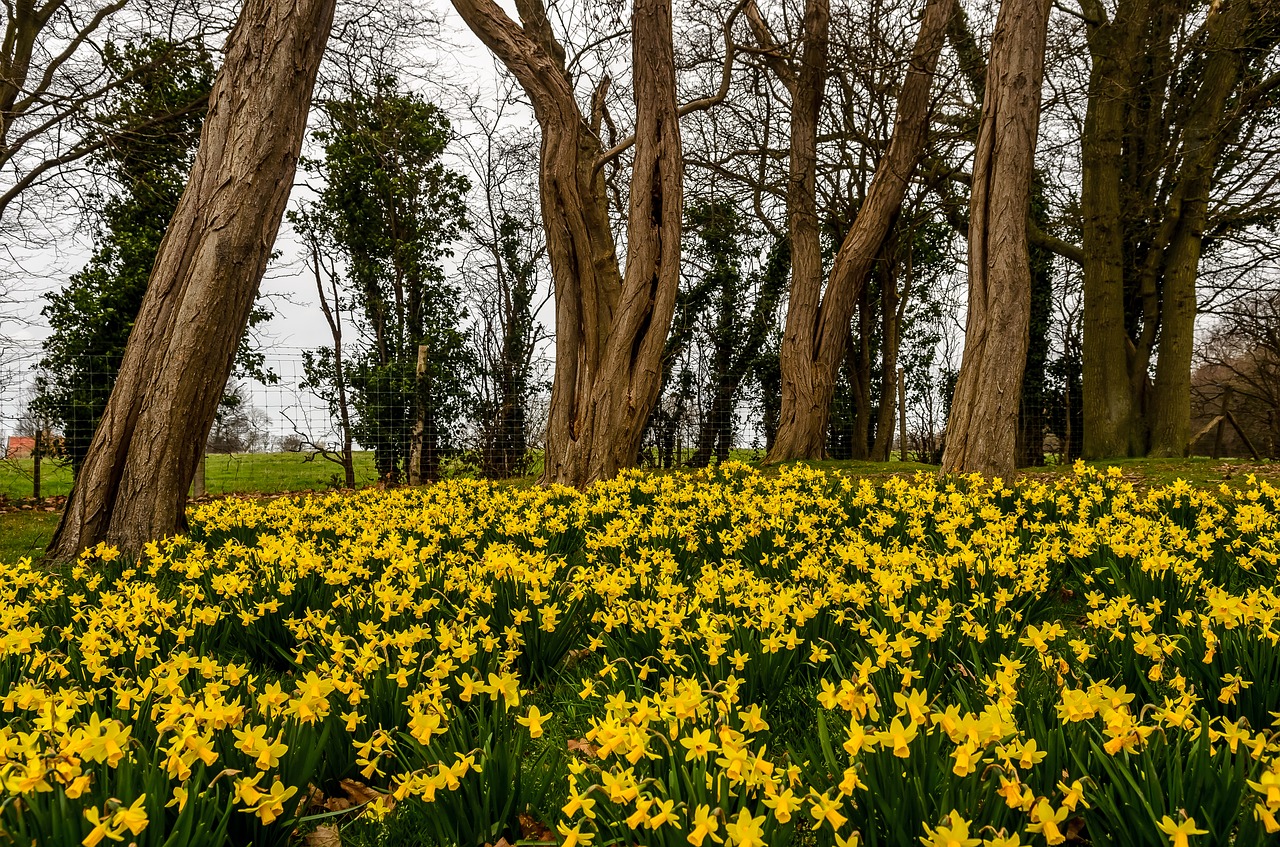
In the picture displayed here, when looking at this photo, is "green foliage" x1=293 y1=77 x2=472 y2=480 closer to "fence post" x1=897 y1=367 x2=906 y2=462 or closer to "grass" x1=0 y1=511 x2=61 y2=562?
"grass" x1=0 y1=511 x2=61 y2=562

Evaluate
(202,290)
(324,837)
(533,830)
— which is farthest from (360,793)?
(202,290)

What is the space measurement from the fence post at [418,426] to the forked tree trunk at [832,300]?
240 inches

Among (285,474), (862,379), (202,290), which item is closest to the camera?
(202,290)

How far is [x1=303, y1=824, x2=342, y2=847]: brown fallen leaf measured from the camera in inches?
60.1

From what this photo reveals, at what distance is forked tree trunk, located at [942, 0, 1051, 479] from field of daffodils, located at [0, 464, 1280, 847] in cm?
255

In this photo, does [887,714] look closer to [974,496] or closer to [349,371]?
[974,496]

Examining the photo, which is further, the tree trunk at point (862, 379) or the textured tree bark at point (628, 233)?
the tree trunk at point (862, 379)

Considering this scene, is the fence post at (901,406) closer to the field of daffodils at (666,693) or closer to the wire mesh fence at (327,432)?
the wire mesh fence at (327,432)

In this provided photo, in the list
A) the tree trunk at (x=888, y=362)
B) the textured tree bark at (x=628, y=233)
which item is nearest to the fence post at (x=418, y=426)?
the textured tree bark at (x=628, y=233)

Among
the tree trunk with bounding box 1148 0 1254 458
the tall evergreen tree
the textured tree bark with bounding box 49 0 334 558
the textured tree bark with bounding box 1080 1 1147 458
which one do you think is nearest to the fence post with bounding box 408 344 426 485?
the tall evergreen tree

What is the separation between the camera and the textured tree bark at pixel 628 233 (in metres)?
7.24

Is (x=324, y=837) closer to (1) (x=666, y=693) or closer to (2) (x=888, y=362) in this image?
(1) (x=666, y=693)

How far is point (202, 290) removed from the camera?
187 inches

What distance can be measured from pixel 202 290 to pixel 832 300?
8.73m
